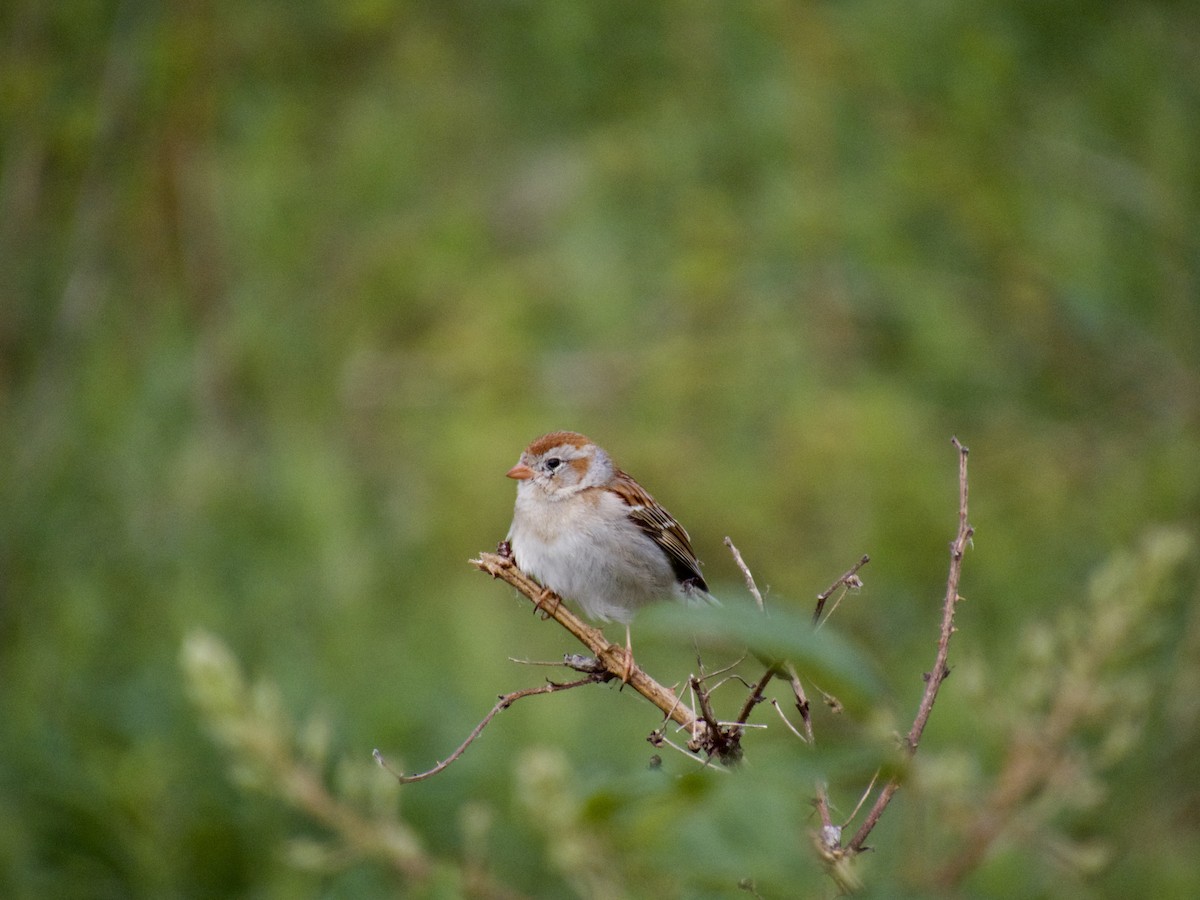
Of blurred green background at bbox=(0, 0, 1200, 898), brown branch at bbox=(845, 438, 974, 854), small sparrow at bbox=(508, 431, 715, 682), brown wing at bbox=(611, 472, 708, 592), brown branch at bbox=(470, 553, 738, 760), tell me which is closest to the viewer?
brown branch at bbox=(845, 438, 974, 854)

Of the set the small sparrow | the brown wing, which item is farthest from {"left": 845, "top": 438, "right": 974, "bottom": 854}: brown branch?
the brown wing

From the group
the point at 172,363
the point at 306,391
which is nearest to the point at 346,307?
the point at 306,391

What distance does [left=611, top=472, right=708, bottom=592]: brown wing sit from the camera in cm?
247

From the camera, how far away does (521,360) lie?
3.76m

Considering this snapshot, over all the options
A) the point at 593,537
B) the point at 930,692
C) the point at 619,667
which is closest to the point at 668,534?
the point at 593,537

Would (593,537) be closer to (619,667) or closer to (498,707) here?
(619,667)

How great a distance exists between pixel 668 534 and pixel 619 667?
125 centimetres

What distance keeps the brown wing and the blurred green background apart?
2.78 feet

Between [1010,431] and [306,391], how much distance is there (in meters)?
2.09

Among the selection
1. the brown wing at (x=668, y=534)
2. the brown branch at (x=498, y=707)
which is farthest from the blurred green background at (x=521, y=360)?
the brown branch at (x=498, y=707)

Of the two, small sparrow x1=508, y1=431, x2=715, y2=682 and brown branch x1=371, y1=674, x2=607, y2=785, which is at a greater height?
small sparrow x1=508, y1=431, x2=715, y2=682

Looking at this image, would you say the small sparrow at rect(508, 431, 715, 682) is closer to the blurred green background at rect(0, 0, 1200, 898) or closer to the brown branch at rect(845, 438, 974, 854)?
the blurred green background at rect(0, 0, 1200, 898)

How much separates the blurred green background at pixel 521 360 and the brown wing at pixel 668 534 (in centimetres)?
85

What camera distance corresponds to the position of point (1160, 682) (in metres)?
3.18
